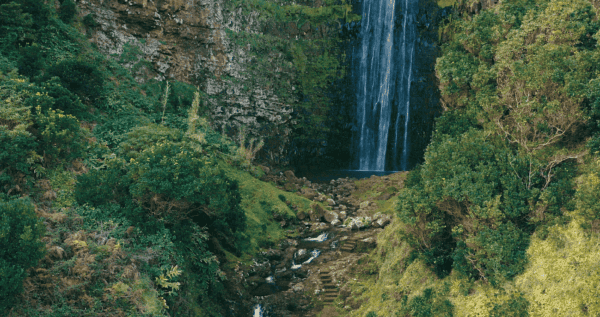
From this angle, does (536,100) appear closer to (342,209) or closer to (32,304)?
(32,304)

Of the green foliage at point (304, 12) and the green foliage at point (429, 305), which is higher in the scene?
the green foliage at point (304, 12)

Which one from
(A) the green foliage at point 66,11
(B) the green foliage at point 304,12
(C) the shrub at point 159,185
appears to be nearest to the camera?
(C) the shrub at point 159,185

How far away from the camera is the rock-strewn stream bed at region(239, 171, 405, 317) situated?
1825 cm

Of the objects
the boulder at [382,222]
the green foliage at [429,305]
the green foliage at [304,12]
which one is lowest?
the boulder at [382,222]

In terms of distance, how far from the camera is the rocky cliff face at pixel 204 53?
32469 millimetres

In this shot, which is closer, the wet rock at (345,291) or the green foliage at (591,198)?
the green foliage at (591,198)

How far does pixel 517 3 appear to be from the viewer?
528 inches

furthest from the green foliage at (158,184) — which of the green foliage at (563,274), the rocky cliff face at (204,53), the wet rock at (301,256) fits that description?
the rocky cliff face at (204,53)

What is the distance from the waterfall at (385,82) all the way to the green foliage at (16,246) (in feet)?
119

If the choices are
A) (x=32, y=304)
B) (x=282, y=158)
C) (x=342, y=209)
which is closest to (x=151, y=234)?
(x=32, y=304)

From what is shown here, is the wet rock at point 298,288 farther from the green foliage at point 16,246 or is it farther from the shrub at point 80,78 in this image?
the shrub at point 80,78

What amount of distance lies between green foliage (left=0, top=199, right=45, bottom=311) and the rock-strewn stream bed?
10.0 metres

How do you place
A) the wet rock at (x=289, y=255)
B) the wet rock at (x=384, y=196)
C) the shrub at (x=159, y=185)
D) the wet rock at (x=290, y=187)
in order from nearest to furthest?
the shrub at (x=159, y=185)
the wet rock at (x=289, y=255)
the wet rock at (x=384, y=196)
the wet rock at (x=290, y=187)

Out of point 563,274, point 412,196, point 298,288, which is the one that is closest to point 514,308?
point 563,274
